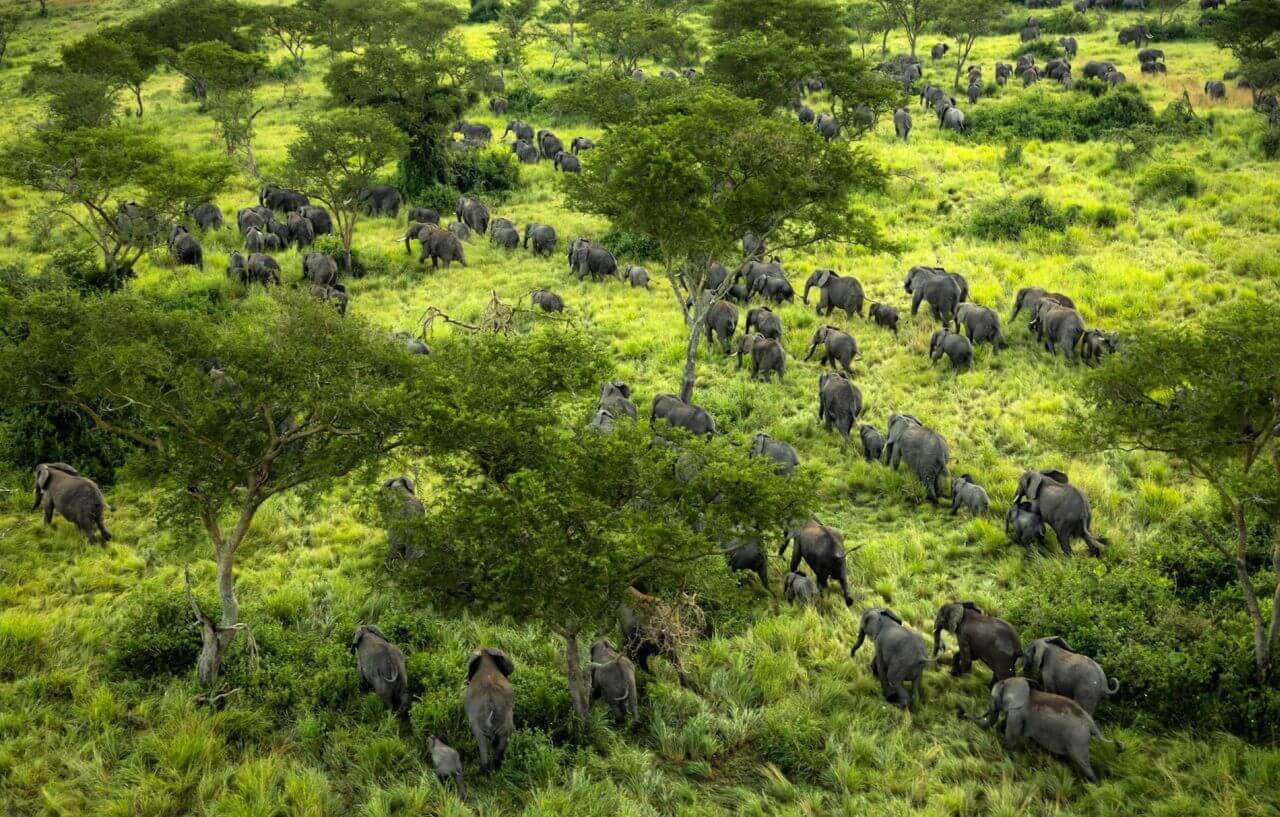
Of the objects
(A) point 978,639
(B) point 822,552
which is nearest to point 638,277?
(B) point 822,552

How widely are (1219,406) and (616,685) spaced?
25.7ft

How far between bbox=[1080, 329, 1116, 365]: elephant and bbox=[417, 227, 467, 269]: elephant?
19.8 m

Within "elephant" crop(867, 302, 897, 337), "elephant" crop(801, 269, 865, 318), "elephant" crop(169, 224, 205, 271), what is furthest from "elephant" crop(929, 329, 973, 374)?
"elephant" crop(169, 224, 205, 271)

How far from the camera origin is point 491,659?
405 inches

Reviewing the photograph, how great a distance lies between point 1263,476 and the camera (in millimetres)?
9305

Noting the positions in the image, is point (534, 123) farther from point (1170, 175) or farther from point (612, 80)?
point (1170, 175)

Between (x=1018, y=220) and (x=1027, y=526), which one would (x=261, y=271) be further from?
(x=1018, y=220)

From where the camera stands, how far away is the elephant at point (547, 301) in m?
24.3

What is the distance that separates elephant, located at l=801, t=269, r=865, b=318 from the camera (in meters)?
24.2

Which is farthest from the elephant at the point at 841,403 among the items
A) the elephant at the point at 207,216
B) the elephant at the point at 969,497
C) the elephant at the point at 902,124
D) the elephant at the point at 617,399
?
the elephant at the point at 902,124

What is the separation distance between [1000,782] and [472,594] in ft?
21.3

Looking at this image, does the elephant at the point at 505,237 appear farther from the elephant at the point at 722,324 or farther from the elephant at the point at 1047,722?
the elephant at the point at 1047,722

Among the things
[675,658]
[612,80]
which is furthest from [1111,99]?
[675,658]

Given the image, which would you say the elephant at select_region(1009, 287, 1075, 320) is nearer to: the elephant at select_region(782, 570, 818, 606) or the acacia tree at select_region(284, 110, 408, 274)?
the elephant at select_region(782, 570, 818, 606)
